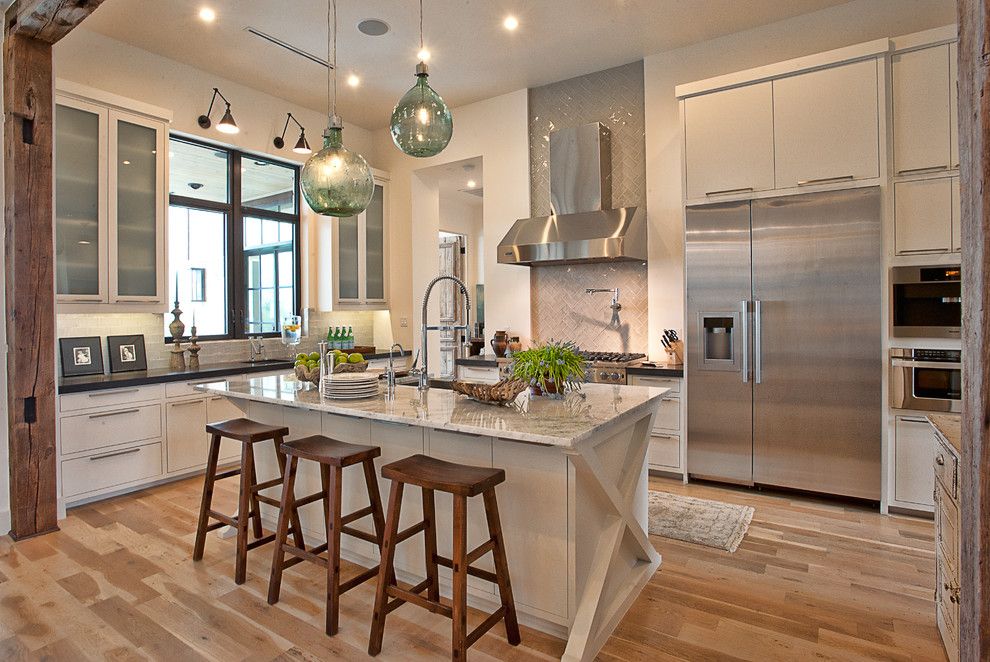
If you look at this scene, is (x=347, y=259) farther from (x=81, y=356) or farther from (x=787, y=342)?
(x=787, y=342)

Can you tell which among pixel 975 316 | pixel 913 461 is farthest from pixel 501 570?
pixel 913 461

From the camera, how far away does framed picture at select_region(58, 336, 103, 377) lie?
13.3 feet

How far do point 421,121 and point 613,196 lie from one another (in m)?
2.78

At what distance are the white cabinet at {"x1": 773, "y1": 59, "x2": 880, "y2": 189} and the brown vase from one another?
260cm

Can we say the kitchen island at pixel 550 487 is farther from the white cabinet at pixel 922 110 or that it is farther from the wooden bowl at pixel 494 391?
the white cabinet at pixel 922 110

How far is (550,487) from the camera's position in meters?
2.23

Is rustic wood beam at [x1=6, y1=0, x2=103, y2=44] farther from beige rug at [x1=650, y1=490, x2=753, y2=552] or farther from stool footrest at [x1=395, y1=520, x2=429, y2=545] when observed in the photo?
beige rug at [x1=650, y1=490, x2=753, y2=552]

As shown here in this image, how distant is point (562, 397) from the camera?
103 inches

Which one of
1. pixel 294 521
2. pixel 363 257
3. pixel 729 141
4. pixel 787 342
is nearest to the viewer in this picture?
pixel 294 521

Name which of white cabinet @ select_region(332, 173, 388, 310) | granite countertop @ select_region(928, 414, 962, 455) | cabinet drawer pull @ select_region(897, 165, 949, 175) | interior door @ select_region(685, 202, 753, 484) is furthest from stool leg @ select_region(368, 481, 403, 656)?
white cabinet @ select_region(332, 173, 388, 310)

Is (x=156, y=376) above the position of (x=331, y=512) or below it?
above

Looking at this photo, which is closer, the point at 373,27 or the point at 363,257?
the point at 373,27

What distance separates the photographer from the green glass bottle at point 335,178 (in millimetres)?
2678

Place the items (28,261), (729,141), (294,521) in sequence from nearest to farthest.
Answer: (294,521)
(28,261)
(729,141)
